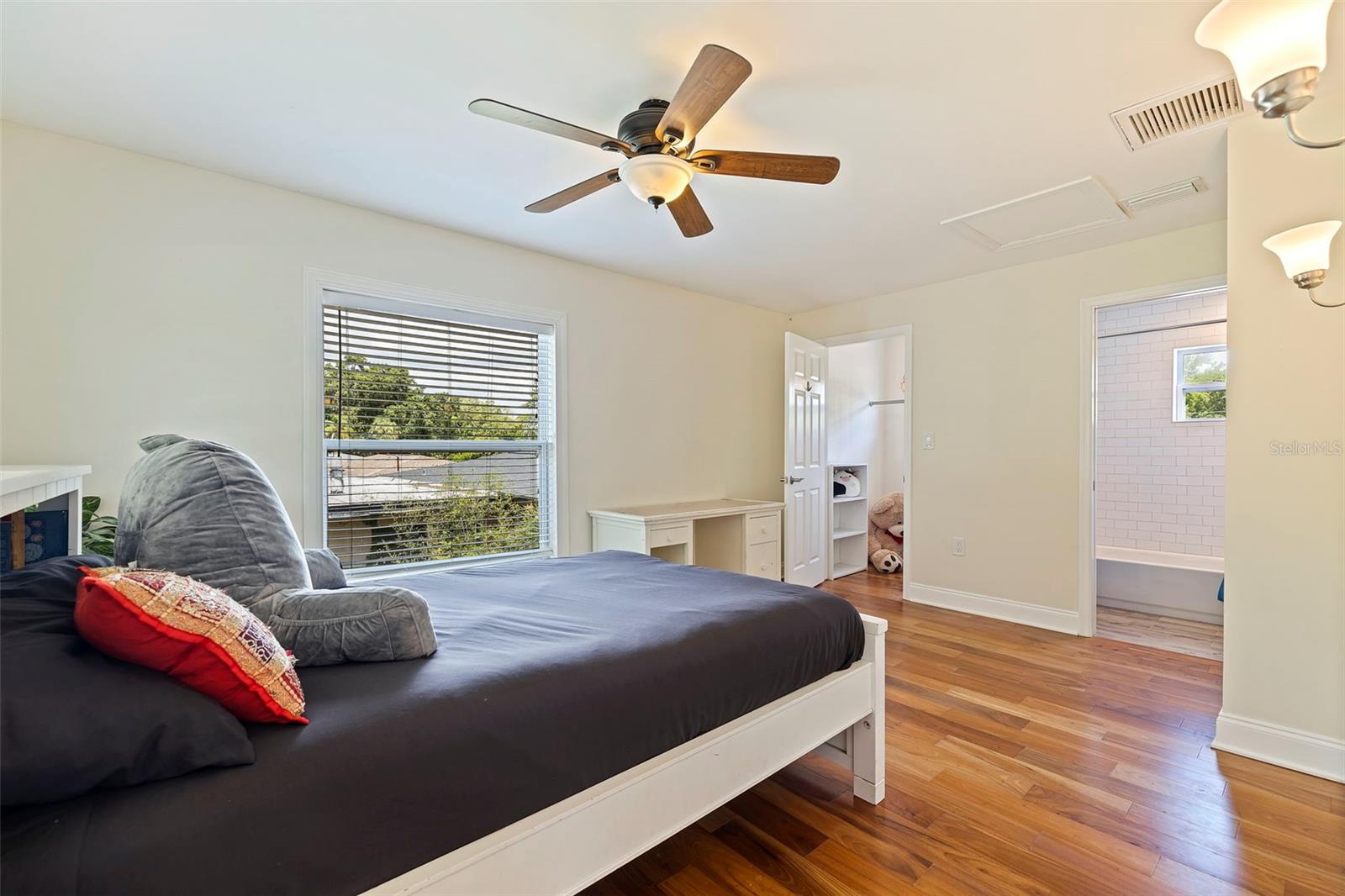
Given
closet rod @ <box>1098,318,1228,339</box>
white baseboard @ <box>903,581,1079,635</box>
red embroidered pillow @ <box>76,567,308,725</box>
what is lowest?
white baseboard @ <box>903,581,1079,635</box>

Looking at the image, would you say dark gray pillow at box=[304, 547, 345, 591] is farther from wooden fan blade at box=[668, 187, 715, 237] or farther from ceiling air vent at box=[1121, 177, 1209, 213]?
ceiling air vent at box=[1121, 177, 1209, 213]

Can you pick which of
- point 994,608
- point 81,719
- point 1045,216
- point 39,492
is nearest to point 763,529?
point 994,608

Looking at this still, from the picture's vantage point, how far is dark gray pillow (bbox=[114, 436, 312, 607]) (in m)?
1.18

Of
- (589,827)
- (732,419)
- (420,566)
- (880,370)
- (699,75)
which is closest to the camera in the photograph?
(589,827)

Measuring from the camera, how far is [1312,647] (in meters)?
2.11

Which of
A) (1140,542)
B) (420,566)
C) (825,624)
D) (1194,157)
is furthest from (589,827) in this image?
(1140,542)

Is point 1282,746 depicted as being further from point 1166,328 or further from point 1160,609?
point 1166,328

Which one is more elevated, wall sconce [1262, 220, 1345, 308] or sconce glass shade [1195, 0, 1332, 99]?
sconce glass shade [1195, 0, 1332, 99]

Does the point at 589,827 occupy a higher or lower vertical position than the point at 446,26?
lower

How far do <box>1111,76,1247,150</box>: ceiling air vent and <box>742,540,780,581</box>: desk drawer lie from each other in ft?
10.1

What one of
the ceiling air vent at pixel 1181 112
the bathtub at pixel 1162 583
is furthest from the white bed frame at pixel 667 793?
the bathtub at pixel 1162 583

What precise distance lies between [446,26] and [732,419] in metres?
3.49

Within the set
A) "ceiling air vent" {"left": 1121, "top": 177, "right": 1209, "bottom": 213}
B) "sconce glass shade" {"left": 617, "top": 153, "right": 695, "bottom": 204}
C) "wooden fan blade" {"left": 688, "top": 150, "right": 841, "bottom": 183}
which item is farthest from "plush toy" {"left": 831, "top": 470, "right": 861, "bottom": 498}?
"sconce glass shade" {"left": 617, "top": 153, "right": 695, "bottom": 204}

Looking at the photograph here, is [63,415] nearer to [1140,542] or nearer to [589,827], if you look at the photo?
[589,827]
